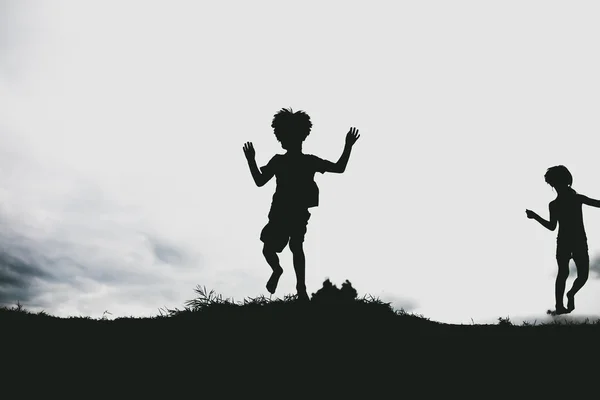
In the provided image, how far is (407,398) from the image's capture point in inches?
183

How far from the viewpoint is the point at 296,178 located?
7.00 meters

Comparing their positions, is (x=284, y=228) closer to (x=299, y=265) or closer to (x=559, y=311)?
(x=299, y=265)

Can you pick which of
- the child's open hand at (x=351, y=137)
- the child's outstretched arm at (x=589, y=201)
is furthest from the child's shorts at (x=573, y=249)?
the child's open hand at (x=351, y=137)

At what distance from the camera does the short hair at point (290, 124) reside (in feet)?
23.3

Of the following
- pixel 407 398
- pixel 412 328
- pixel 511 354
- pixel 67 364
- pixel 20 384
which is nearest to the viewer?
pixel 407 398

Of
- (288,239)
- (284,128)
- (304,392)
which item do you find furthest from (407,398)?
(284,128)

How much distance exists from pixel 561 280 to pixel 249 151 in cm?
577

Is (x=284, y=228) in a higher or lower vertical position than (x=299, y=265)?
higher

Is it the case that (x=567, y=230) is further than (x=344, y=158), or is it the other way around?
(x=567, y=230)

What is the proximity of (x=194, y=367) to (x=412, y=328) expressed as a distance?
120 inches

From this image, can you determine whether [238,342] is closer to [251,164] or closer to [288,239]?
[288,239]

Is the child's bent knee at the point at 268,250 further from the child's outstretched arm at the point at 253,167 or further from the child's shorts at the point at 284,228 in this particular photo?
the child's outstretched arm at the point at 253,167

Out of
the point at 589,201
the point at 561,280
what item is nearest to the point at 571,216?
the point at 589,201

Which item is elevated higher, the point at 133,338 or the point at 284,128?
the point at 284,128
